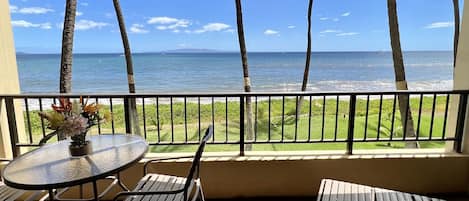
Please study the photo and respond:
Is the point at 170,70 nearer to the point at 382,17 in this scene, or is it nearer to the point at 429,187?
the point at 382,17

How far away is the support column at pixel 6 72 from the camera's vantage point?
8.38ft

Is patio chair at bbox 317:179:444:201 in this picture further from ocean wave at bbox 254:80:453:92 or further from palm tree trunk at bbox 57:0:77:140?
ocean wave at bbox 254:80:453:92

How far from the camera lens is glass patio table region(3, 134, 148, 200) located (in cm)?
145

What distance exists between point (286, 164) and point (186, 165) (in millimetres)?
859

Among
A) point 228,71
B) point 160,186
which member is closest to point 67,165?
point 160,186

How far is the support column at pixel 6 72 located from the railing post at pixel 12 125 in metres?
0.04

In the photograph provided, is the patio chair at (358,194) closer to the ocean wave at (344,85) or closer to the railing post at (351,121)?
the railing post at (351,121)

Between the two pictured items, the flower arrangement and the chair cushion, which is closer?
the flower arrangement

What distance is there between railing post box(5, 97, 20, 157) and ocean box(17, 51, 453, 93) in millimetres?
13212

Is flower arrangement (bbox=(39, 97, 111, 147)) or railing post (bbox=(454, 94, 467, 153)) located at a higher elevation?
flower arrangement (bbox=(39, 97, 111, 147))

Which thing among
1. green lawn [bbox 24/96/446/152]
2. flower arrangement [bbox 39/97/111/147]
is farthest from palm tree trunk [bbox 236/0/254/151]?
flower arrangement [bbox 39/97/111/147]

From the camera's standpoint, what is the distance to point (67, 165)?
5.34 feet

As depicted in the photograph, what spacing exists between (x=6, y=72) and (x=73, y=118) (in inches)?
59.6

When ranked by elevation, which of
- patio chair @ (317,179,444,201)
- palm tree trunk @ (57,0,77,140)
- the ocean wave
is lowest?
the ocean wave
